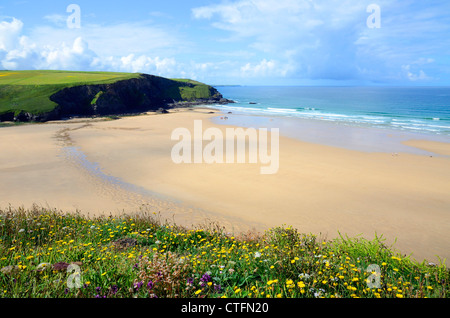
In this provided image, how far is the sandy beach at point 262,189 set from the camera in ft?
36.0

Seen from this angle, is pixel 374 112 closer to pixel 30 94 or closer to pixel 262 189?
pixel 262 189

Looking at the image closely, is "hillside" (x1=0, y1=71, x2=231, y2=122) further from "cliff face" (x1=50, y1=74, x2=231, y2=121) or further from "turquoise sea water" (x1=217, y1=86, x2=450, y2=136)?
"turquoise sea water" (x1=217, y1=86, x2=450, y2=136)

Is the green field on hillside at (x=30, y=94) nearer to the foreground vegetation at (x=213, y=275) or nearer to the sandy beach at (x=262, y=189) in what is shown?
the sandy beach at (x=262, y=189)

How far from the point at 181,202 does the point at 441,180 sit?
15.6 m

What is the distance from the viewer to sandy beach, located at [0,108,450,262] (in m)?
11.0

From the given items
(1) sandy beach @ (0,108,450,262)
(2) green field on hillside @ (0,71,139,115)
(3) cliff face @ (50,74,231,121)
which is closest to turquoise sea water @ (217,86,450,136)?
(1) sandy beach @ (0,108,450,262)

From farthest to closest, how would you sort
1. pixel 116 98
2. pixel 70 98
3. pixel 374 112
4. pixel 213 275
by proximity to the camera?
pixel 116 98 → pixel 374 112 → pixel 70 98 → pixel 213 275

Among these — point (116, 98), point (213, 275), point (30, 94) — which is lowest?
point (213, 275)

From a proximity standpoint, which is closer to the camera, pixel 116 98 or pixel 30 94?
pixel 30 94

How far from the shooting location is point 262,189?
14.9m

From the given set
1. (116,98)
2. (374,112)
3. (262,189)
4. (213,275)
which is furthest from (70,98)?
(374,112)

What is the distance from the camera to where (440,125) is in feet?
138

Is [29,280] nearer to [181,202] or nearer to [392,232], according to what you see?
[181,202]
